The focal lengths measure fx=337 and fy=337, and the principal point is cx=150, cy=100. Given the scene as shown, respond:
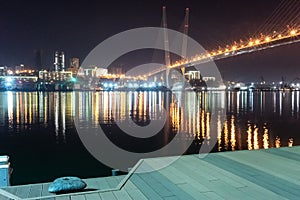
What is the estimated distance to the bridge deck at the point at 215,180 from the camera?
312 centimetres

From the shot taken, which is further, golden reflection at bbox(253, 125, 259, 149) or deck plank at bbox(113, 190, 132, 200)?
golden reflection at bbox(253, 125, 259, 149)

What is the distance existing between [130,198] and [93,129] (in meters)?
15.0

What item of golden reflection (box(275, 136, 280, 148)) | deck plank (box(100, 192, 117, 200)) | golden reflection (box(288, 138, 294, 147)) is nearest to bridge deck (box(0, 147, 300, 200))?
deck plank (box(100, 192, 117, 200))

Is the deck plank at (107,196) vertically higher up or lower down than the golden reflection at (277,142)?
higher up

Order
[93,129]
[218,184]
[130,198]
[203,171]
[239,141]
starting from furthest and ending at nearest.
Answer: [93,129]
[239,141]
[203,171]
[218,184]
[130,198]

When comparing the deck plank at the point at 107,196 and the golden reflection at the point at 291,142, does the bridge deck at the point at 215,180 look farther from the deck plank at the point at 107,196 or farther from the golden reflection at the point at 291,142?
the golden reflection at the point at 291,142

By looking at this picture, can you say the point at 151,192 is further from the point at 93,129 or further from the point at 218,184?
the point at 93,129

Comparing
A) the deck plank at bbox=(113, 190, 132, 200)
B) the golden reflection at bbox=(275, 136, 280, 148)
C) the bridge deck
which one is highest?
the bridge deck

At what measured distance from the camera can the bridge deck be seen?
3119mm

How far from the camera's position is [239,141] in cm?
1413

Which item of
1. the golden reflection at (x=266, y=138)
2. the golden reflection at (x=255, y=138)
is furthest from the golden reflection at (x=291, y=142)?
the golden reflection at (x=255, y=138)

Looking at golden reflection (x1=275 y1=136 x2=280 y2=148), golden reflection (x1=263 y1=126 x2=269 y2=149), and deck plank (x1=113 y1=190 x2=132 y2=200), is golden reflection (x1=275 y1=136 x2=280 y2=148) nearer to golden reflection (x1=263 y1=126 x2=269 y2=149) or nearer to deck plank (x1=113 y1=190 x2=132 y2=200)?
golden reflection (x1=263 y1=126 x2=269 y2=149)

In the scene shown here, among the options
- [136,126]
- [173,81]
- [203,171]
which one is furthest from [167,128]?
[173,81]

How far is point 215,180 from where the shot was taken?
355cm
